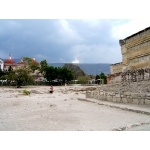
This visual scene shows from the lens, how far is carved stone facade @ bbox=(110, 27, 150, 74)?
1508 cm

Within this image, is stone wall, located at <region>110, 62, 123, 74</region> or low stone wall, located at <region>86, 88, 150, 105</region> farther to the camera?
stone wall, located at <region>110, 62, 123, 74</region>

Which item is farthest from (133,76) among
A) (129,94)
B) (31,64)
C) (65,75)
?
(31,64)

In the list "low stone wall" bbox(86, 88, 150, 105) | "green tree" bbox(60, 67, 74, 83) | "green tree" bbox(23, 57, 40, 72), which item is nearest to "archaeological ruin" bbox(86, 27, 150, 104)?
"low stone wall" bbox(86, 88, 150, 105)

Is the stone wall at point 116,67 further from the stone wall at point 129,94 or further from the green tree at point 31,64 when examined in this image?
the green tree at point 31,64

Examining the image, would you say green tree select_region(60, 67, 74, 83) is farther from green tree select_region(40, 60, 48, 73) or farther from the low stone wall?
the low stone wall

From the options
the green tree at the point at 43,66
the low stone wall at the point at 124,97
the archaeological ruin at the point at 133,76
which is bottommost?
the low stone wall at the point at 124,97

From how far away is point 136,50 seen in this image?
53.6 feet

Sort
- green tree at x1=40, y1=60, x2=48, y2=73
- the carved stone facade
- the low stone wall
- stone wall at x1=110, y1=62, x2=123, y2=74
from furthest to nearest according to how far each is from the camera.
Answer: green tree at x1=40, y1=60, x2=48, y2=73, stone wall at x1=110, y1=62, x2=123, y2=74, the carved stone facade, the low stone wall

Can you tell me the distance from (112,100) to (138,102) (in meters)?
2.49

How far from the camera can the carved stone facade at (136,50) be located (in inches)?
594

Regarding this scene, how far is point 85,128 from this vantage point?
739 cm

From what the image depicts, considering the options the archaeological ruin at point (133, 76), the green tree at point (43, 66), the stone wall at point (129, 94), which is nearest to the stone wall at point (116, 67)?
the archaeological ruin at point (133, 76)

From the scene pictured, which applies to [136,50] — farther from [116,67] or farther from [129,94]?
[116,67]

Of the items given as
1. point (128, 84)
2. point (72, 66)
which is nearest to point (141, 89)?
point (128, 84)
